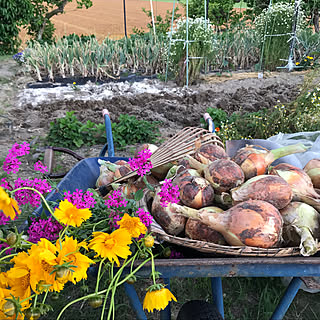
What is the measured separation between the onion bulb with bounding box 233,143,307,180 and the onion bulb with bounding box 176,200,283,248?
0.82ft

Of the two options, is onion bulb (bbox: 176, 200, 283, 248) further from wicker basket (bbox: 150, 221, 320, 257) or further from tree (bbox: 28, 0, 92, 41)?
tree (bbox: 28, 0, 92, 41)

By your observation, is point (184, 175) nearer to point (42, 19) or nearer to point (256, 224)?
point (256, 224)

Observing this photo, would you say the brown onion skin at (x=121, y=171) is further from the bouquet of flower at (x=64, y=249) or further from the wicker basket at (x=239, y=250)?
the wicker basket at (x=239, y=250)

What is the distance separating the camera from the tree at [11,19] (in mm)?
8453

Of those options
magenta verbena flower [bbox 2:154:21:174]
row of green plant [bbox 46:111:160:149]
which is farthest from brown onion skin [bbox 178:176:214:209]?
row of green plant [bbox 46:111:160:149]

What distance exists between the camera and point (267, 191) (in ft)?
3.75

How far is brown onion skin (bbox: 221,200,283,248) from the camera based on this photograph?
1044mm

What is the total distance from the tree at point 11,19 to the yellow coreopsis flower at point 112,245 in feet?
31.1

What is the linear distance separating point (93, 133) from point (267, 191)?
317 centimetres

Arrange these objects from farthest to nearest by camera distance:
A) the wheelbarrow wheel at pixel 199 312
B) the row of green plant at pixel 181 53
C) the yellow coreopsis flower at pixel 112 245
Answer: the row of green plant at pixel 181 53 < the wheelbarrow wheel at pixel 199 312 < the yellow coreopsis flower at pixel 112 245

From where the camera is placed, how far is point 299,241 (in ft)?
3.67

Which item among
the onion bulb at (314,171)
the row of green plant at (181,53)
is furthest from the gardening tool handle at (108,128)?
the row of green plant at (181,53)

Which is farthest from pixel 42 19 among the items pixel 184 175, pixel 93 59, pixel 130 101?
pixel 184 175


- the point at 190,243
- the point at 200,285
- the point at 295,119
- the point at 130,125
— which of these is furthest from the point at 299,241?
the point at 130,125
